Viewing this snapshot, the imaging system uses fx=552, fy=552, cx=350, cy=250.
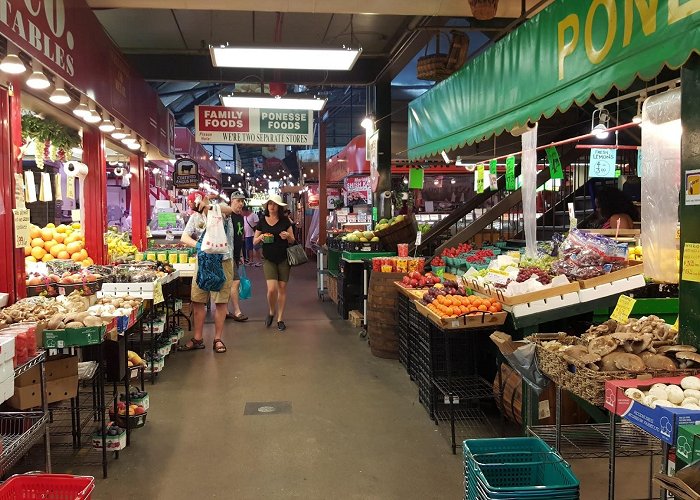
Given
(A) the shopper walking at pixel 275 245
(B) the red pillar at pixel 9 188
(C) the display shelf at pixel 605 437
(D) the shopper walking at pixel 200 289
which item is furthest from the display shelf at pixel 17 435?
(A) the shopper walking at pixel 275 245

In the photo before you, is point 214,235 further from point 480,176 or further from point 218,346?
point 480,176

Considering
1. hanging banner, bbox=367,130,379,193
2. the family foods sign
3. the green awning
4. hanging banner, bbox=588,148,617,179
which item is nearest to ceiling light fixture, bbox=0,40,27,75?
the green awning

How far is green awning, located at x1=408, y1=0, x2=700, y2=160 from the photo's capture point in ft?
7.88

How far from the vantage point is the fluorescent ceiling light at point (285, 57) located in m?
5.47

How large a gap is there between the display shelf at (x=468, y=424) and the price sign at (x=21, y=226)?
368cm

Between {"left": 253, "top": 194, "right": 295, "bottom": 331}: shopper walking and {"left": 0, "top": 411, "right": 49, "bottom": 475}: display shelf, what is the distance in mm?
4867

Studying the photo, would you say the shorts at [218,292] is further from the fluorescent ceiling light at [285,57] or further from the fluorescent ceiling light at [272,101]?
the fluorescent ceiling light at [285,57]

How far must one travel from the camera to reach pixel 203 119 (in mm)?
9469

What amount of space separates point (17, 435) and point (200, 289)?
3.81 metres

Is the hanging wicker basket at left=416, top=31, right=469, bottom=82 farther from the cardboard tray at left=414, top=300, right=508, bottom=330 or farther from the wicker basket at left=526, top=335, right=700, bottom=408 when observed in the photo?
the wicker basket at left=526, top=335, right=700, bottom=408

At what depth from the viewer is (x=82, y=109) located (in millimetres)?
5617

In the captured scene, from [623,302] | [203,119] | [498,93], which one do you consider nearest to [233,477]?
[623,302]

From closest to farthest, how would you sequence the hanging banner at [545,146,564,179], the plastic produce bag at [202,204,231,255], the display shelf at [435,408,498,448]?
the display shelf at [435,408,498,448] → the hanging banner at [545,146,564,179] → the plastic produce bag at [202,204,231,255]

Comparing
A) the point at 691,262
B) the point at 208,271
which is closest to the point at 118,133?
the point at 208,271
